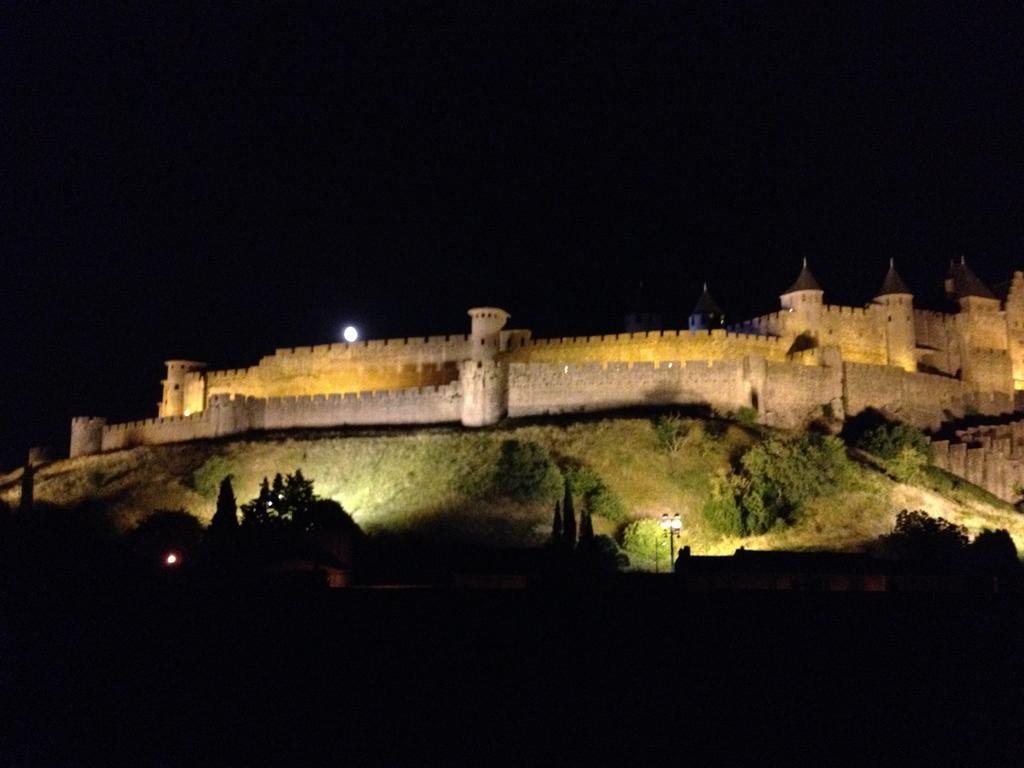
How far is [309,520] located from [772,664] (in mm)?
20214

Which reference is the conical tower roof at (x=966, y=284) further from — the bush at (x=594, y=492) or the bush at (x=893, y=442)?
the bush at (x=594, y=492)

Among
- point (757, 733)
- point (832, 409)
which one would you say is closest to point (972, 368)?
point (832, 409)

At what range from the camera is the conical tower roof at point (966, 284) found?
7344 centimetres

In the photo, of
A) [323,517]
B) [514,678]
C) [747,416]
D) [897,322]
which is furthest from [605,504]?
[897,322]

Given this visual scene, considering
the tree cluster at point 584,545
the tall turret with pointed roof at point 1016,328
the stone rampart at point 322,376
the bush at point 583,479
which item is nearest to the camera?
the tree cluster at point 584,545

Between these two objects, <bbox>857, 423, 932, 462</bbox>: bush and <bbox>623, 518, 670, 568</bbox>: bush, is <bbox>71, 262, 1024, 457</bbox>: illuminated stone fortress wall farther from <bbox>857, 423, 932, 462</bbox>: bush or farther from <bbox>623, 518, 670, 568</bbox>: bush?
<bbox>623, 518, 670, 568</bbox>: bush

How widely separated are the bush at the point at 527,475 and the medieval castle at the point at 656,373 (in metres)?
5.12

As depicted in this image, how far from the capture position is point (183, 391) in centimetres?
7506

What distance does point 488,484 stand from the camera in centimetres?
5544

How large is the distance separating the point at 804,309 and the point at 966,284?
11.9m

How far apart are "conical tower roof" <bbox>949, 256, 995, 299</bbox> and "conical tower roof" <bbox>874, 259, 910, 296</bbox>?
5.18 m

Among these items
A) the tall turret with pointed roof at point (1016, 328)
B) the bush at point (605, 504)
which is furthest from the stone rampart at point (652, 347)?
the tall turret with pointed roof at point (1016, 328)

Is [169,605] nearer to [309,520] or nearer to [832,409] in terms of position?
[309,520]

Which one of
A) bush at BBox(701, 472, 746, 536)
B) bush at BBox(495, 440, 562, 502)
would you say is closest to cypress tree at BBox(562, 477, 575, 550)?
bush at BBox(701, 472, 746, 536)
